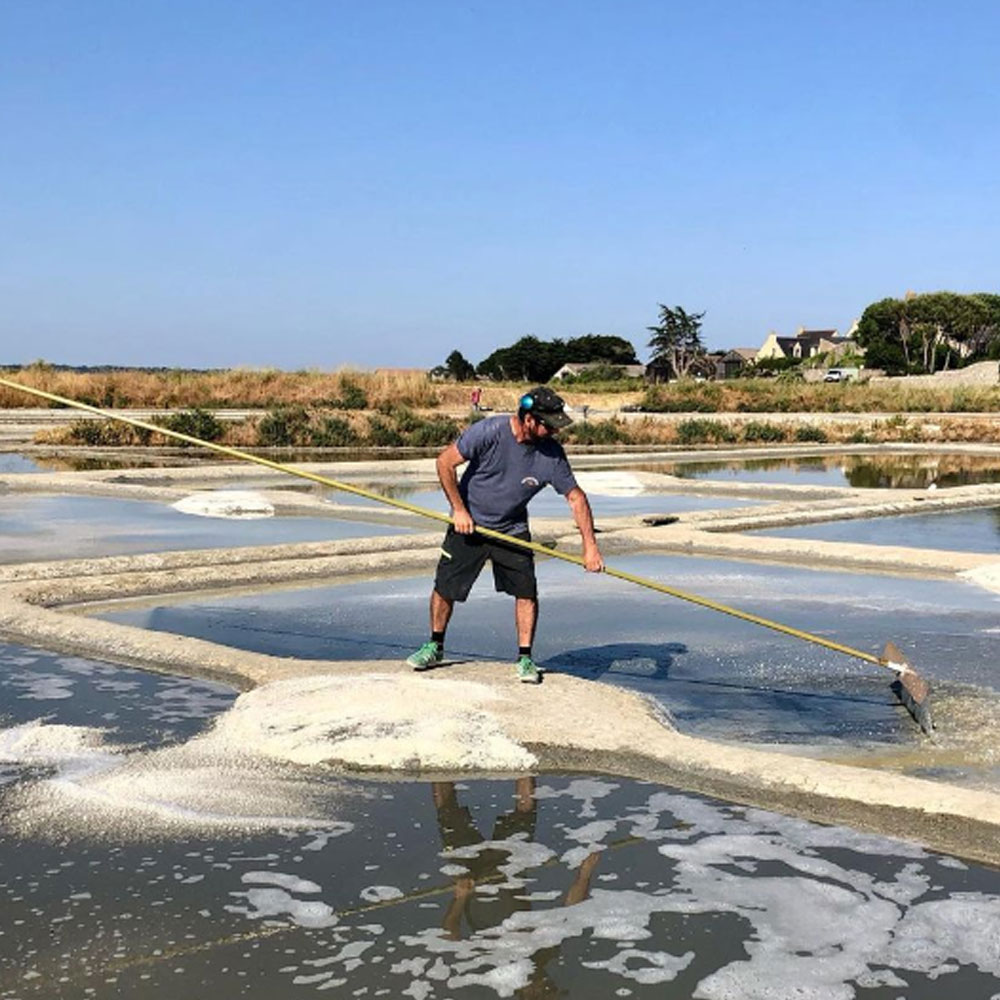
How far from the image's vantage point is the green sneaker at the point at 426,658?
6570 mm

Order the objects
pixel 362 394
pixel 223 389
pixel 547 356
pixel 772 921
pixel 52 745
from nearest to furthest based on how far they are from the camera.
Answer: pixel 772 921, pixel 52 745, pixel 362 394, pixel 223 389, pixel 547 356

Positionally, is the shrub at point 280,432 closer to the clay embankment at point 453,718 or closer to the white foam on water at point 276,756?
the clay embankment at point 453,718

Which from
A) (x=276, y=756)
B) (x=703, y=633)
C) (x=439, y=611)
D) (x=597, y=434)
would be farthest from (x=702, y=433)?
(x=276, y=756)

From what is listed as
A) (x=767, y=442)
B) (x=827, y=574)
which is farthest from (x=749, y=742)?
(x=767, y=442)

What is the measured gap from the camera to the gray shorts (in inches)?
258

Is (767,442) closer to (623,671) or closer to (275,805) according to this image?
(623,671)

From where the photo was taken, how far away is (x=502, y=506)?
651cm

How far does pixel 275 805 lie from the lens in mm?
4766

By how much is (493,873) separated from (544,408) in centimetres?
247

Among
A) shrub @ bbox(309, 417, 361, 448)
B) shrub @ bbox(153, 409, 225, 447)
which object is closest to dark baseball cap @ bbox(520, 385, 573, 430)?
shrub @ bbox(309, 417, 361, 448)

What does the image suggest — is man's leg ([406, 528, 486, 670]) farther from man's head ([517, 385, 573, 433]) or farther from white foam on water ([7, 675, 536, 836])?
man's head ([517, 385, 573, 433])

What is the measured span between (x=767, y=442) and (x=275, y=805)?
2851cm

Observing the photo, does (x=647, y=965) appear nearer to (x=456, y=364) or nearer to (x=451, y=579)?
(x=451, y=579)

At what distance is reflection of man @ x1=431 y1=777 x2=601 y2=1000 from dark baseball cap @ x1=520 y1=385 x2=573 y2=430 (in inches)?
67.0
